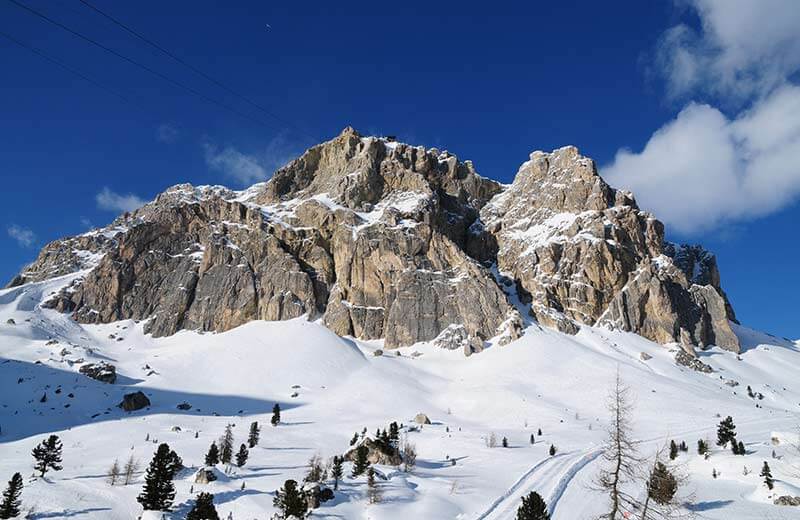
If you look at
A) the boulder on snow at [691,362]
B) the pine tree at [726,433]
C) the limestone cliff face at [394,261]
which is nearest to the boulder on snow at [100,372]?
the limestone cliff face at [394,261]

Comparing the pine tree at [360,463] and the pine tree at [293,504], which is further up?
the pine tree at [360,463]

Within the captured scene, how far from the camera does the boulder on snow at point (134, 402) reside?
71.5m

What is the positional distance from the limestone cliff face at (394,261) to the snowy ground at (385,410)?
6.58m

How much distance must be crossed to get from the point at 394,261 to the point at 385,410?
52087 mm

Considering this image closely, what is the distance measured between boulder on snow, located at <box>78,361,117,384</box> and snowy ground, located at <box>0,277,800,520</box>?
6.21 feet

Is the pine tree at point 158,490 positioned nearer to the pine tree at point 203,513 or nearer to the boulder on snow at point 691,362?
the pine tree at point 203,513

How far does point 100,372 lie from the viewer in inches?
3287

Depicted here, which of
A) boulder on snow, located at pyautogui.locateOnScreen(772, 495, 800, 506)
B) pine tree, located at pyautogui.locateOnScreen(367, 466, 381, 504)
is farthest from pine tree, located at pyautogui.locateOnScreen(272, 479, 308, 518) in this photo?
boulder on snow, located at pyautogui.locateOnScreen(772, 495, 800, 506)

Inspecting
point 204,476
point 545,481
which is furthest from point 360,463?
point 545,481

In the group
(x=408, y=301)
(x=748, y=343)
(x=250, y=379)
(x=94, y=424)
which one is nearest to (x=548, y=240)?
(x=408, y=301)

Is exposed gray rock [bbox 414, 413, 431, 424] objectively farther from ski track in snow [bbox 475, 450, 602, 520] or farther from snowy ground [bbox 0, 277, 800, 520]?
ski track in snow [bbox 475, 450, 602, 520]

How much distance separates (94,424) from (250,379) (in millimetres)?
30060

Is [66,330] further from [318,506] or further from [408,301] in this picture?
[318,506]

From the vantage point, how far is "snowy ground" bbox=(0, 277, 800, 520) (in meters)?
26.5
